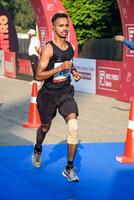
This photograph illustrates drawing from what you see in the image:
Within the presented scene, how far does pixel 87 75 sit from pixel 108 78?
50.7 inches

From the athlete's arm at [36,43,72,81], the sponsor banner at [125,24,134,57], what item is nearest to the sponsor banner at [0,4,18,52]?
the sponsor banner at [125,24,134,57]

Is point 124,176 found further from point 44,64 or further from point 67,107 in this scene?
point 44,64

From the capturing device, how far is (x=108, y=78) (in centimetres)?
1542

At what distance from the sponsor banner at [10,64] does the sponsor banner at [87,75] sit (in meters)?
5.83

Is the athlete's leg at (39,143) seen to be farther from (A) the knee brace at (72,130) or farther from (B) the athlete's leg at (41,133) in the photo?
(A) the knee brace at (72,130)

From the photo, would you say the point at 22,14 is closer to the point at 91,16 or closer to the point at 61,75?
the point at 91,16

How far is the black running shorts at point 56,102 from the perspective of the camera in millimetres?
6328

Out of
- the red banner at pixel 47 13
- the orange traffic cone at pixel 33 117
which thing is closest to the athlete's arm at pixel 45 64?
the orange traffic cone at pixel 33 117

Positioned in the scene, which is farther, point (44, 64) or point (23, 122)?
point (23, 122)

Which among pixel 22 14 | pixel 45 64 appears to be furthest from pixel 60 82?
pixel 22 14

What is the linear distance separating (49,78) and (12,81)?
48.7ft

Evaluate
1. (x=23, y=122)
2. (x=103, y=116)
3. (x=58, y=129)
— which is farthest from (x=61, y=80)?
(x=103, y=116)

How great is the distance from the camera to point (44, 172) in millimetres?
6723

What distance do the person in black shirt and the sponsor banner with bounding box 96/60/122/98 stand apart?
850 centimetres
